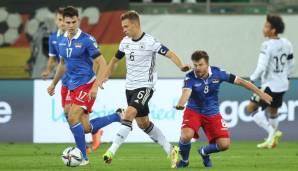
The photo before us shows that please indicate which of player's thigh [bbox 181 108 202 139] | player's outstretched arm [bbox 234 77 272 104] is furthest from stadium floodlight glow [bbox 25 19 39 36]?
player's outstretched arm [bbox 234 77 272 104]

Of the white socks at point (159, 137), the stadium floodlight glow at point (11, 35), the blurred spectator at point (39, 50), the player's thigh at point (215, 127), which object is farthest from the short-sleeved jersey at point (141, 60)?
the stadium floodlight glow at point (11, 35)

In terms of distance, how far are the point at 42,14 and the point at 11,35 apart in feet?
2.79

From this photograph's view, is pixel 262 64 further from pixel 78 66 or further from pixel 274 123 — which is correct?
pixel 78 66

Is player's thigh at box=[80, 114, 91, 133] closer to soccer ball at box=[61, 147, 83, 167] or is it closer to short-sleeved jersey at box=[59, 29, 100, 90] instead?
short-sleeved jersey at box=[59, 29, 100, 90]

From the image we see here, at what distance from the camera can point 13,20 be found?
72.0 feet

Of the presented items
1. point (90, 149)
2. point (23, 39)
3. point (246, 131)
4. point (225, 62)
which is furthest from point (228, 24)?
point (90, 149)

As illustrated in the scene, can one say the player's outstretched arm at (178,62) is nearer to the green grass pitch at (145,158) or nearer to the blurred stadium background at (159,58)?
the green grass pitch at (145,158)

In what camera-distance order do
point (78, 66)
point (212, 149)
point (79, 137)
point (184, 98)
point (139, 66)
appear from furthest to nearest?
point (78, 66)
point (139, 66)
point (79, 137)
point (212, 149)
point (184, 98)

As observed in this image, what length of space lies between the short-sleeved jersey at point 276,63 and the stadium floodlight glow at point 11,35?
603 centimetres

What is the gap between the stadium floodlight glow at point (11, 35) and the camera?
2181 cm

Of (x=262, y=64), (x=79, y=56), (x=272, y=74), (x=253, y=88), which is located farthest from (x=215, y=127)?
(x=272, y=74)

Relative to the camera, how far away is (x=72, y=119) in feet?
47.2

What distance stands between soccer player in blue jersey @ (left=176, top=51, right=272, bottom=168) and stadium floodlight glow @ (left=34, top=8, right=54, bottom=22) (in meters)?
8.71

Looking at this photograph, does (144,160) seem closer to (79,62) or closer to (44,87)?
(79,62)
